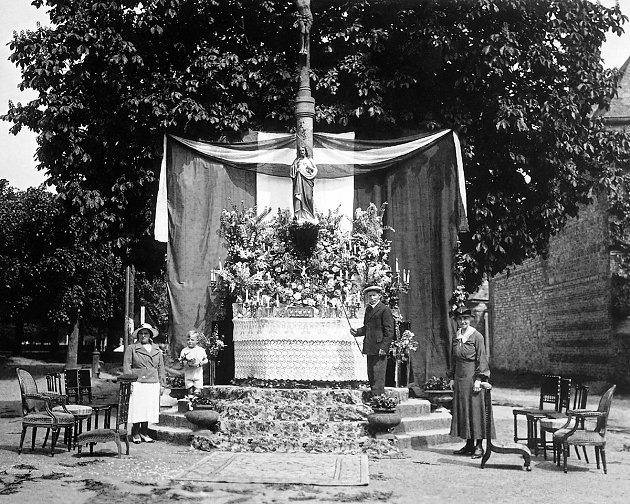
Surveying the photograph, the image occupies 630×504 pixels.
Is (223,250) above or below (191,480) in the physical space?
above

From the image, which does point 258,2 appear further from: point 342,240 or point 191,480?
point 191,480

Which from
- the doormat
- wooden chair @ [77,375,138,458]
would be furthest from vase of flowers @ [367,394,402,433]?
wooden chair @ [77,375,138,458]

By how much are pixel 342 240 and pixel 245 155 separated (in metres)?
2.72

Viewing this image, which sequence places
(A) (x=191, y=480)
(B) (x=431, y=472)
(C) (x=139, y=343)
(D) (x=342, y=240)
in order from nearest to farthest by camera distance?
(A) (x=191, y=480)
(B) (x=431, y=472)
(C) (x=139, y=343)
(D) (x=342, y=240)

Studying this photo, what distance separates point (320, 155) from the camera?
15.8 metres

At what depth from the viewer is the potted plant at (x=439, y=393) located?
14.0 m

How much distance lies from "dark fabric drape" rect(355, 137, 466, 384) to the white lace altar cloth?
2388 mm

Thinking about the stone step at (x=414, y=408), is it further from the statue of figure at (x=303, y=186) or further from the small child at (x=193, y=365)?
the statue of figure at (x=303, y=186)

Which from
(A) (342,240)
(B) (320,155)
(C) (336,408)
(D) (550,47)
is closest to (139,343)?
(C) (336,408)

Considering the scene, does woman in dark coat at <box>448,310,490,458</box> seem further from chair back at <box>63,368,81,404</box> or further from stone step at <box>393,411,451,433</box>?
chair back at <box>63,368,81,404</box>

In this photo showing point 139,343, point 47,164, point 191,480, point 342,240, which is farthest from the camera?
point 47,164

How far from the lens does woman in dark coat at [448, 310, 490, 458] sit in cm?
1041

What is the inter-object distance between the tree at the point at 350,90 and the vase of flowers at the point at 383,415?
227 inches

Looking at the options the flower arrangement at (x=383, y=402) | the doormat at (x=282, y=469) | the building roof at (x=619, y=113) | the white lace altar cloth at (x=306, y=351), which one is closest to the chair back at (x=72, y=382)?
the white lace altar cloth at (x=306, y=351)
